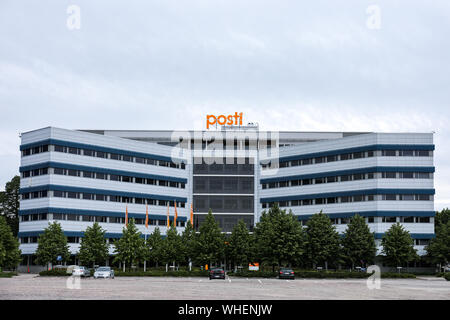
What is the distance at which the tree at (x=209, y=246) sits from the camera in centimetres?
9231

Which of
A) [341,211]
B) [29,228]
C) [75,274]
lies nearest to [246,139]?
[341,211]

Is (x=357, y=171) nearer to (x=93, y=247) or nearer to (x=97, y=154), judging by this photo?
(x=97, y=154)

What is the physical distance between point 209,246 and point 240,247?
19.1ft

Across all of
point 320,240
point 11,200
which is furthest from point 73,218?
point 320,240

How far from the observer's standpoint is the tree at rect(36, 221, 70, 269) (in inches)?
3632

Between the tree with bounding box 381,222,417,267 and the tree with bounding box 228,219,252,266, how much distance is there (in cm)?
2212

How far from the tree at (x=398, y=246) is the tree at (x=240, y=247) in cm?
2212

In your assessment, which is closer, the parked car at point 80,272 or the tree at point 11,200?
the parked car at point 80,272

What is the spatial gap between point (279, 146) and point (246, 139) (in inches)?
307

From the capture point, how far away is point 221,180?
4850 inches

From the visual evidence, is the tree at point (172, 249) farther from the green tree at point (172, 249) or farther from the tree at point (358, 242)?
the tree at point (358, 242)

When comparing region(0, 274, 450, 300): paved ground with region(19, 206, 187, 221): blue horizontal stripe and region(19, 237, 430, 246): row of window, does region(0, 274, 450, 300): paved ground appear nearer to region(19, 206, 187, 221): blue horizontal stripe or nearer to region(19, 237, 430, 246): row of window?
region(19, 206, 187, 221): blue horizontal stripe

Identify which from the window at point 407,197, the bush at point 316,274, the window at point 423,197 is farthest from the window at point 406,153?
the bush at point 316,274

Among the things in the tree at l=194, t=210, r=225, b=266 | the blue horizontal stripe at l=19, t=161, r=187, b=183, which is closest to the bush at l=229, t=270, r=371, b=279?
the tree at l=194, t=210, r=225, b=266
